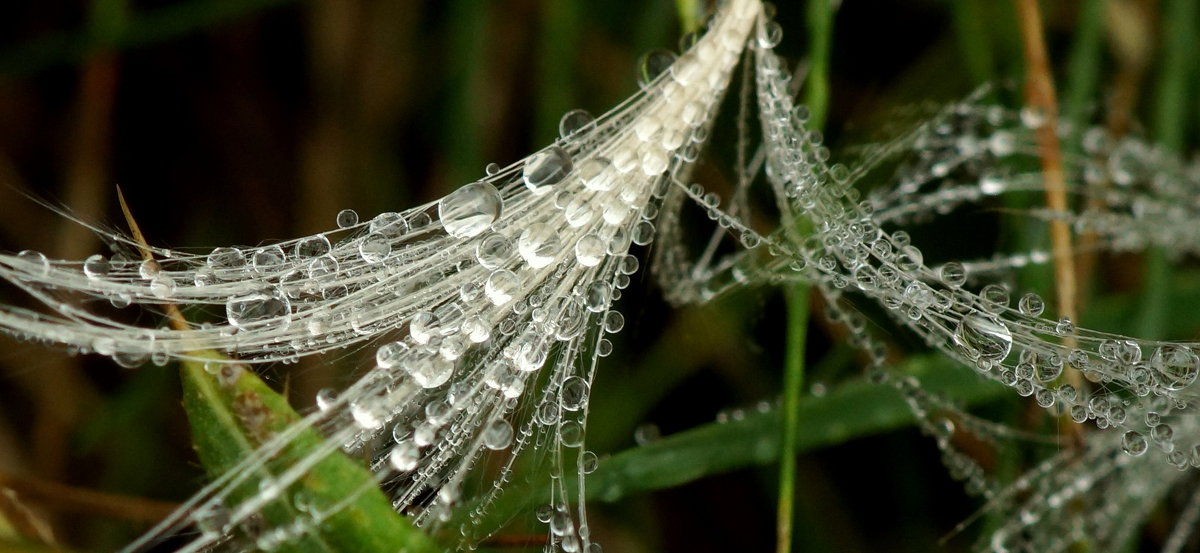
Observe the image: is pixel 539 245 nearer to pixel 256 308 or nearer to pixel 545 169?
pixel 545 169

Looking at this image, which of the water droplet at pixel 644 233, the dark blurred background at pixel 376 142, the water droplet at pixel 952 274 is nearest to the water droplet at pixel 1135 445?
the water droplet at pixel 952 274

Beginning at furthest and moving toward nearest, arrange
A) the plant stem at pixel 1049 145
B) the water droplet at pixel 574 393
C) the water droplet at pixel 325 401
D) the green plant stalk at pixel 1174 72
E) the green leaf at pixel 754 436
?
the green plant stalk at pixel 1174 72, the plant stem at pixel 1049 145, the green leaf at pixel 754 436, the water droplet at pixel 574 393, the water droplet at pixel 325 401

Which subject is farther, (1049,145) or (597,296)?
(1049,145)

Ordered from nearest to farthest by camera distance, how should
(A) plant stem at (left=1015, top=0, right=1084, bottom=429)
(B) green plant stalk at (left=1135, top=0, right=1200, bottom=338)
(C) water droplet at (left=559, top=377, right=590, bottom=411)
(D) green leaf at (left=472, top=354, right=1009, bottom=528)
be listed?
(C) water droplet at (left=559, top=377, right=590, bottom=411)
(D) green leaf at (left=472, top=354, right=1009, bottom=528)
(A) plant stem at (left=1015, top=0, right=1084, bottom=429)
(B) green plant stalk at (left=1135, top=0, right=1200, bottom=338)

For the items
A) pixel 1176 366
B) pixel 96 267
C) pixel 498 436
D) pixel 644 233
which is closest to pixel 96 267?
pixel 96 267

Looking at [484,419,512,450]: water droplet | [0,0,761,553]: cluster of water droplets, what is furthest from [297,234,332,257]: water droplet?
[484,419,512,450]: water droplet

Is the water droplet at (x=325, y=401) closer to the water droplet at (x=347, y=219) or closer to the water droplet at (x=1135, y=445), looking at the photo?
the water droplet at (x=347, y=219)

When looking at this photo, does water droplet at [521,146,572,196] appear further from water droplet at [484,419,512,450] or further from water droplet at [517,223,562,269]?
water droplet at [484,419,512,450]
